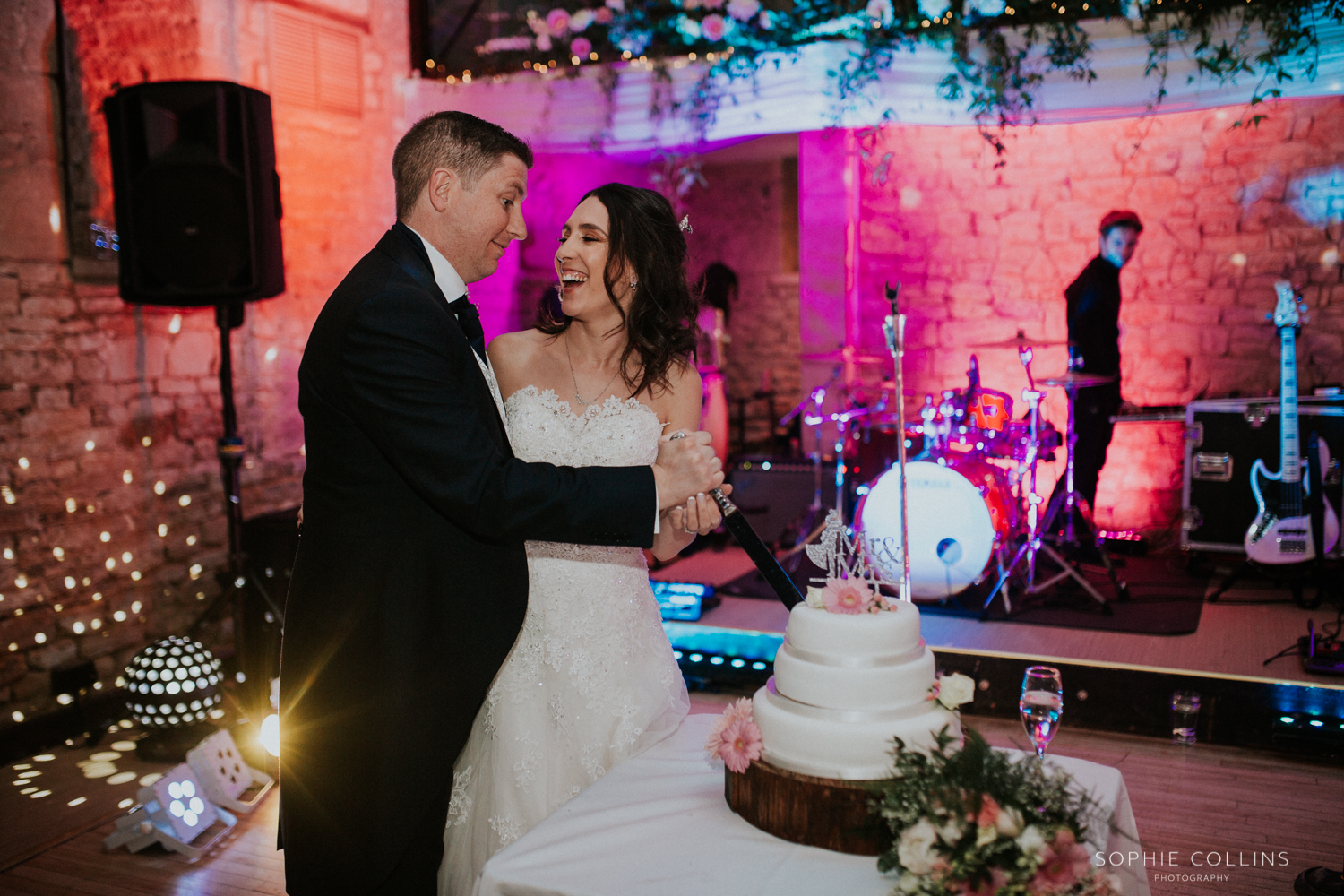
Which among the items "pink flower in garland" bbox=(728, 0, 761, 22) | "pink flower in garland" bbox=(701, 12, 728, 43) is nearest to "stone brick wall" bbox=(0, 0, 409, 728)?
"pink flower in garland" bbox=(701, 12, 728, 43)

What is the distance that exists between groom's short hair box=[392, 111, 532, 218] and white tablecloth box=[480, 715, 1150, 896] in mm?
1132

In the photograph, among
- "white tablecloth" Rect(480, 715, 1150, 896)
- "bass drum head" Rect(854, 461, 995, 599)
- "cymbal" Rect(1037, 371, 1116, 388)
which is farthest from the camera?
"cymbal" Rect(1037, 371, 1116, 388)

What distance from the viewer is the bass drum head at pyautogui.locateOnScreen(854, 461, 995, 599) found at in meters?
4.74

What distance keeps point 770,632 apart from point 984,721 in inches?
38.7

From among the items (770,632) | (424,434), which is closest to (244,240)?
(770,632)

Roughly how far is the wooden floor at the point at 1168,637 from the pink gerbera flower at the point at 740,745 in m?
2.84

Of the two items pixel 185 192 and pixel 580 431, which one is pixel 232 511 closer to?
pixel 185 192

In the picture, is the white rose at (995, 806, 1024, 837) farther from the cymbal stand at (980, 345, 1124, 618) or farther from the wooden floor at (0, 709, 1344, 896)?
the cymbal stand at (980, 345, 1124, 618)

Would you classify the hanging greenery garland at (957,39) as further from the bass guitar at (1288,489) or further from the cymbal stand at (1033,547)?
the cymbal stand at (1033,547)

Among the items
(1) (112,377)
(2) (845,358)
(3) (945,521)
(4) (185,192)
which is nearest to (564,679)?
(3) (945,521)

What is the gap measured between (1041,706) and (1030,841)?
2.29 feet

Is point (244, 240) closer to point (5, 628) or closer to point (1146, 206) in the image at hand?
point (5, 628)

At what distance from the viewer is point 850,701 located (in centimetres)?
144

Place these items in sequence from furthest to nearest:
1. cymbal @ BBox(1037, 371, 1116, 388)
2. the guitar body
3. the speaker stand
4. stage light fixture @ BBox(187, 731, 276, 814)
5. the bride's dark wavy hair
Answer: cymbal @ BBox(1037, 371, 1116, 388) < the guitar body < the speaker stand < stage light fixture @ BBox(187, 731, 276, 814) < the bride's dark wavy hair
